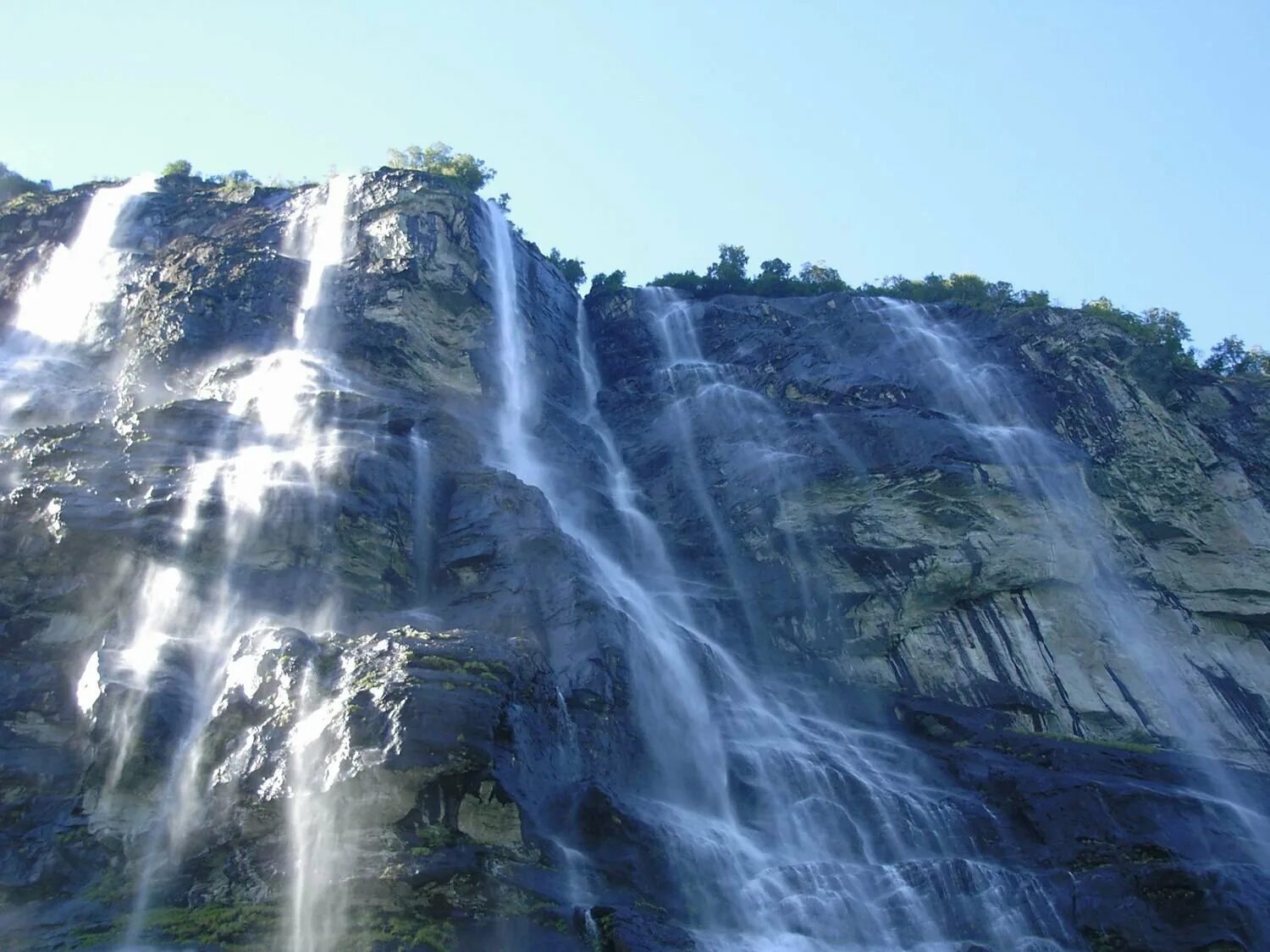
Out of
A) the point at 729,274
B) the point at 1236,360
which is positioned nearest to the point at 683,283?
the point at 729,274

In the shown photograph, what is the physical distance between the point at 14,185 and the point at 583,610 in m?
39.4

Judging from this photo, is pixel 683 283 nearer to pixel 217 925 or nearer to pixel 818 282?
pixel 818 282

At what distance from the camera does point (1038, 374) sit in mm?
36156

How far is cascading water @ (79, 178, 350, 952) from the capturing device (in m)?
15.5

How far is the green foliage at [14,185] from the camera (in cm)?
4631

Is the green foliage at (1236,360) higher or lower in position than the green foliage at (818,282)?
lower

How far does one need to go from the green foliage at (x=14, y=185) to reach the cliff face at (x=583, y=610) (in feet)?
25.8

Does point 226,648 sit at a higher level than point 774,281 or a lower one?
lower

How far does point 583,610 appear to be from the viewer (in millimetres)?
22047

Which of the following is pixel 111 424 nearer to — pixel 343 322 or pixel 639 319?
pixel 343 322

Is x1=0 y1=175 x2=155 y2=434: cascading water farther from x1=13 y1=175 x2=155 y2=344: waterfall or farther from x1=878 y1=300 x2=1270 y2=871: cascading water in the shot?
x1=878 y1=300 x2=1270 y2=871: cascading water

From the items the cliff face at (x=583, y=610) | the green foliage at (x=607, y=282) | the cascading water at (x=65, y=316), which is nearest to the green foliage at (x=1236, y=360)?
the cliff face at (x=583, y=610)

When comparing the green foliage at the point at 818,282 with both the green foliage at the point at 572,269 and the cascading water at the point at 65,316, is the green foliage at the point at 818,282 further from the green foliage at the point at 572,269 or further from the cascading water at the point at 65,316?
the cascading water at the point at 65,316

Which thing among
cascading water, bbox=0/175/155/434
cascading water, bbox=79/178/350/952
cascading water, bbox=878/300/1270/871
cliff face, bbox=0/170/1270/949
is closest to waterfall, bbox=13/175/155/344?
cascading water, bbox=0/175/155/434
